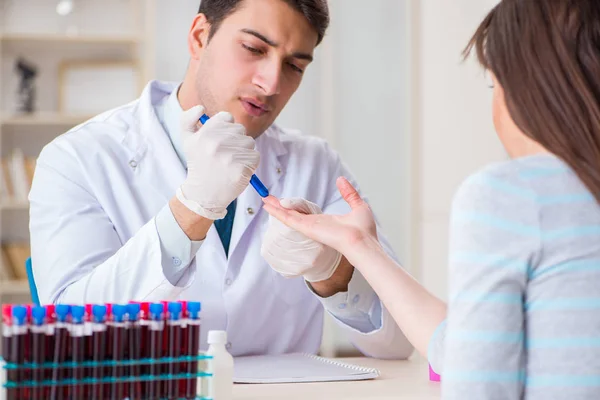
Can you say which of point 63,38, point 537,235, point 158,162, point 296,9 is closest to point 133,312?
point 537,235

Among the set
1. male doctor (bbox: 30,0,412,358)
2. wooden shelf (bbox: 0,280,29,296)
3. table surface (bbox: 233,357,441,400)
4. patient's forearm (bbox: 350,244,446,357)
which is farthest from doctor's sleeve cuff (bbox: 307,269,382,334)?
wooden shelf (bbox: 0,280,29,296)

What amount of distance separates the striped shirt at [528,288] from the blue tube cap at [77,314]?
1.35 feet

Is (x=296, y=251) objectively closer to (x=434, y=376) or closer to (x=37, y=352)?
(x=434, y=376)

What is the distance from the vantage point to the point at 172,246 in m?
1.42

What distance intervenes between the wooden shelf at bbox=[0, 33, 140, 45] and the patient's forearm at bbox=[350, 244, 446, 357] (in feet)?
9.36

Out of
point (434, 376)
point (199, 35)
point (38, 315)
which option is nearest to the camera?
point (38, 315)

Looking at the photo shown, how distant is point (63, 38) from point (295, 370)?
2.70m

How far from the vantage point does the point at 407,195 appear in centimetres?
380

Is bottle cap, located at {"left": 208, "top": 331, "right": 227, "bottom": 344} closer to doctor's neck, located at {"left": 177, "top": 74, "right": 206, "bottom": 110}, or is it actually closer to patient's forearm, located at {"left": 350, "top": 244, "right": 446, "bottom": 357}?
patient's forearm, located at {"left": 350, "top": 244, "right": 446, "bottom": 357}

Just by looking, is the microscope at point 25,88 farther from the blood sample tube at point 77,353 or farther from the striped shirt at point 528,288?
the striped shirt at point 528,288

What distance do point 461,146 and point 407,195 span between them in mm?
401

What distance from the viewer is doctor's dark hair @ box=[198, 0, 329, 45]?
1659mm

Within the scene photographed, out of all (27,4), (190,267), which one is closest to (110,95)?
(27,4)

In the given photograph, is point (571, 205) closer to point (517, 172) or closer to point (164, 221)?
point (517, 172)
